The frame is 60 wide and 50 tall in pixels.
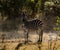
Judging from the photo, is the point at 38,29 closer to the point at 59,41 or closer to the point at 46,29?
the point at 46,29

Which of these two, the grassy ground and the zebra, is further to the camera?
the zebra

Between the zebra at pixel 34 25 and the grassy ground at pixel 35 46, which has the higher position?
the zebra at pixel 34 25

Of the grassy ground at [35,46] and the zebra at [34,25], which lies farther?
the zebra at [34,25]

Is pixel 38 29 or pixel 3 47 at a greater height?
pixel 38 29

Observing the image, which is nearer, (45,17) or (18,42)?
(18,42)

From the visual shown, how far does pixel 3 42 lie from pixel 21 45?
0.81 meters

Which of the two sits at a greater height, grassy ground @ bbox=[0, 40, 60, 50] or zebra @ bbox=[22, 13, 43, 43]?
zebra @ bbox=[22, 13, 43, 43]

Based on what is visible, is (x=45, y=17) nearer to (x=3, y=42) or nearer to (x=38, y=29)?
(x=38, y=29)

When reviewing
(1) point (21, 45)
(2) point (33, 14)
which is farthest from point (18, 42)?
(2) point (33, 14)

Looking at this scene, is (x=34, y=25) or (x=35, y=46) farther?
(x=34, y=25)

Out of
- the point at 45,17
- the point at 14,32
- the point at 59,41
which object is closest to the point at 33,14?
the point at 45,17

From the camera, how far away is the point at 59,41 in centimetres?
830

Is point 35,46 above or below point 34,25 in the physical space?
below

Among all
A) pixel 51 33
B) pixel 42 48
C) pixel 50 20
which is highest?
pixel 50 20
